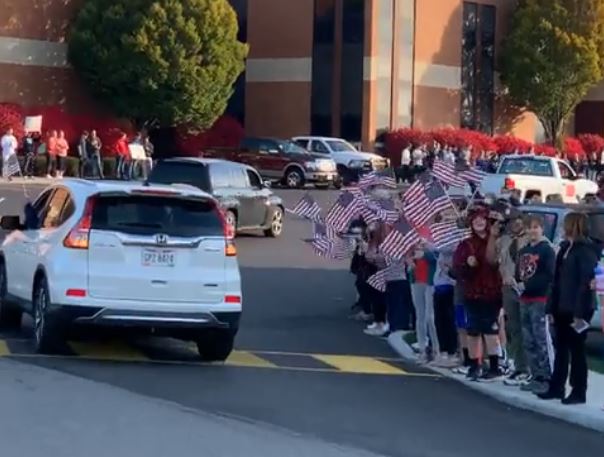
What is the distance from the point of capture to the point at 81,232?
13531 mm

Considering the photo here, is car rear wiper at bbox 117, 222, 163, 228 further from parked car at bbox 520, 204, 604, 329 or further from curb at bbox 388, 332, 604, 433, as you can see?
parked car at bbox 520, 204, 604, 329

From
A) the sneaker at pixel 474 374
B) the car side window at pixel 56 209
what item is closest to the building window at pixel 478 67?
the car side window at pixel 56 209

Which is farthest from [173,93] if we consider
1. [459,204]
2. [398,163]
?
[459,204]

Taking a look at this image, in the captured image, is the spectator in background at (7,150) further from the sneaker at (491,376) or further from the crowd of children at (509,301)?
the sneaker at (491,376)

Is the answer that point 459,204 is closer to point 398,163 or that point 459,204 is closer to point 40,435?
point 40,435

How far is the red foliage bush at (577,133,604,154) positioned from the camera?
67688 millimetres

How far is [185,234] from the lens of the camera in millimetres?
13750

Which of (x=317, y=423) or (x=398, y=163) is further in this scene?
(x=398, y=163)

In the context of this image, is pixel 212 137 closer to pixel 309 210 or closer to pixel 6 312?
pixel 309 210

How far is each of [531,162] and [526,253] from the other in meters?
26.7

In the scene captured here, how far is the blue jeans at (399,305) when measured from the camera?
16844 millimetres

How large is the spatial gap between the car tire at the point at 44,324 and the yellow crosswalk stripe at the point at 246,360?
1.77m

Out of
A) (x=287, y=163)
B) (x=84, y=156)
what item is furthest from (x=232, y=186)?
(x=287, y=163)

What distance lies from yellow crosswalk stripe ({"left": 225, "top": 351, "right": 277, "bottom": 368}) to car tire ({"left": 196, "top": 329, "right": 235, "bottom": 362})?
0.13 meters
